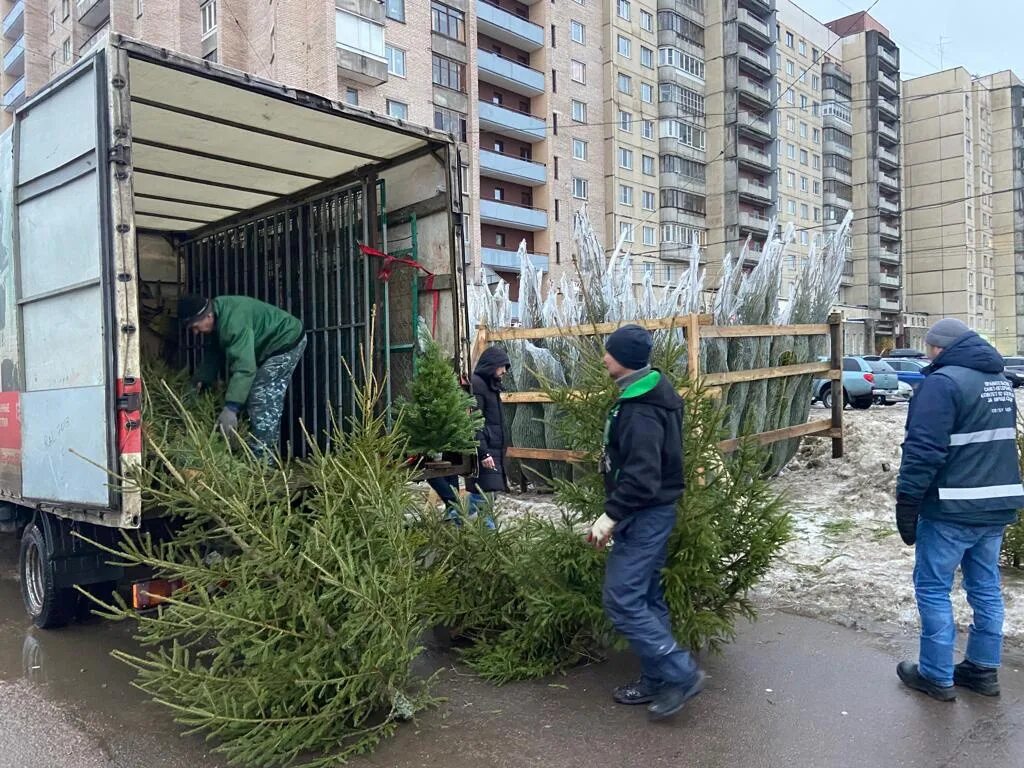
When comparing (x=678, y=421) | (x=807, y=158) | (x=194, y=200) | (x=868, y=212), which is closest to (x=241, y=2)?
(x=194, y=200)

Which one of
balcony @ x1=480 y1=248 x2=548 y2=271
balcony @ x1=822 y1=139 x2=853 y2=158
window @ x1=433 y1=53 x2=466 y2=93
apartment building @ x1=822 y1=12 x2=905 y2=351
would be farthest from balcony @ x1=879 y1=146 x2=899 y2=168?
window @ x1=433 y1=53 x2=466 y2=93

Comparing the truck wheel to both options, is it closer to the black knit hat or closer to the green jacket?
the green jacket

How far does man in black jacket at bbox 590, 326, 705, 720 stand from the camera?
367 centimetres

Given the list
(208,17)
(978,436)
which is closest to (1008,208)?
(208,17)

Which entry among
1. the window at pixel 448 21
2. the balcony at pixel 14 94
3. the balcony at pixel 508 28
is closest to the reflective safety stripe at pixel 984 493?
the window at pixel 448 21

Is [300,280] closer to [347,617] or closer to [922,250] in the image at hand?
[347,617]

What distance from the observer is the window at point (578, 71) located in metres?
44.2

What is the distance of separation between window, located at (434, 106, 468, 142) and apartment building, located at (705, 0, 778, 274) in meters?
21.5

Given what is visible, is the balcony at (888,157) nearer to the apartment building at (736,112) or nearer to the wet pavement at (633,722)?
the apartment building at (736,112)

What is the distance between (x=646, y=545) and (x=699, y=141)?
52.1 meters

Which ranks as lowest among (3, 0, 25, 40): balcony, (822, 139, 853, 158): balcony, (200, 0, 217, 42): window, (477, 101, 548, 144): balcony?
(477, 101, 548, 144): balcony

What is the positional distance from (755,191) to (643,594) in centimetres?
5390

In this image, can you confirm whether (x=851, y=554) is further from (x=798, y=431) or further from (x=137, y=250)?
→ (x=137, y=250)

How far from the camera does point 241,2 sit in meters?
31.6
